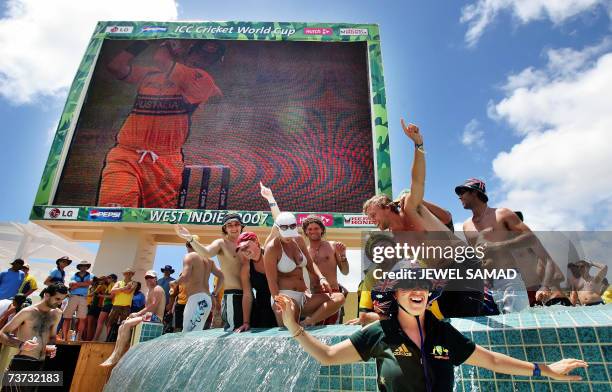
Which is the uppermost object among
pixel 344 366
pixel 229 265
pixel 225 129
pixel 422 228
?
pixel 225 129

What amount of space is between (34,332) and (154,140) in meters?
7.53

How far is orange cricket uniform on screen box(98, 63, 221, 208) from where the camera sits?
10227mm

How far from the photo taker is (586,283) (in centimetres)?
429

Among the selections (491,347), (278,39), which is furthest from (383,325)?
(278,39)

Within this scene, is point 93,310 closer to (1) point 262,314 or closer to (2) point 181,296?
(2) point 181,296

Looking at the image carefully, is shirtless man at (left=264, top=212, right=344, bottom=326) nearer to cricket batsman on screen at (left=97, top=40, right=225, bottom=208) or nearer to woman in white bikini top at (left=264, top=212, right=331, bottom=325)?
woman in white bikini top at (left=264, top=212, right=331, bottom=325)

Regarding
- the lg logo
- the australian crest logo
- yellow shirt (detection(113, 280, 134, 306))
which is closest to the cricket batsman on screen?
the lg logo

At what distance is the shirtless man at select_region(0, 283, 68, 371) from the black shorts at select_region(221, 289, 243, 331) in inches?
88.0

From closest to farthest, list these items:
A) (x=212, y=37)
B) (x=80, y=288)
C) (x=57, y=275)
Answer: (x=57, y=275)
(x=80, y=288)
(x=212, y=37)

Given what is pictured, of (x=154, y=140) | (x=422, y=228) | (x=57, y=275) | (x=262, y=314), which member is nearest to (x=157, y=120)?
(x=154, y=140)

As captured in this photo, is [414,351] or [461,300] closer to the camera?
[414,351]

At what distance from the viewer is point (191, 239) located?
3.97m

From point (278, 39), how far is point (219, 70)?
2.37 metres

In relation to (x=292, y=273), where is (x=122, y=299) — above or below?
above
